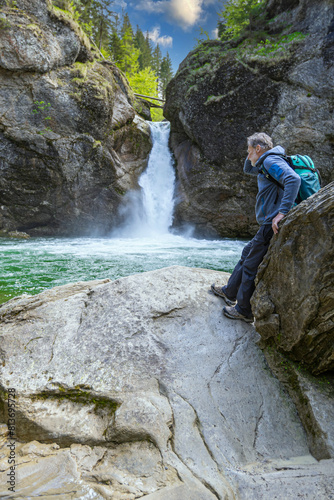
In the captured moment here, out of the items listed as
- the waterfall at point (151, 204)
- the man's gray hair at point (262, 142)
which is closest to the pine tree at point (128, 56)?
the waterfall at point (151, 204)

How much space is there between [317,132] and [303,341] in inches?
537

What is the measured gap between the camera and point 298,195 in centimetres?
284

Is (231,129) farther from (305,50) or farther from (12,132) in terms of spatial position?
(12,132)

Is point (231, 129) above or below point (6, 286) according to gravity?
above

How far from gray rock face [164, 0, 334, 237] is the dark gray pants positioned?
40.4 feet

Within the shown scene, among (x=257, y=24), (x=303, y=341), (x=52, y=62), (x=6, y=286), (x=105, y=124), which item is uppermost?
(x=257, y=24)

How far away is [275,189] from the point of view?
2.98 m

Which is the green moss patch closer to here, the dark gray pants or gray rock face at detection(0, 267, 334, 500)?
gray rock face at detection(0, 267, 334, 500)

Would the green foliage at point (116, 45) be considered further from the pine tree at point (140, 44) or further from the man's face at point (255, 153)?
the man's face at point (255, 153)

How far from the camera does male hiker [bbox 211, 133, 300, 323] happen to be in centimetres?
266

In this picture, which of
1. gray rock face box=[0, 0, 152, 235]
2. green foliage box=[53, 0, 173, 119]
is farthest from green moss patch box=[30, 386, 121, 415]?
green foliage box=[53, 0, 173, 119]

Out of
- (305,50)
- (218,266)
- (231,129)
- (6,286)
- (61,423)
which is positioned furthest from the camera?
(231,129)

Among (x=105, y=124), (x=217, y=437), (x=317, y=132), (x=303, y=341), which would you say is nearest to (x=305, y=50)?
(x=317, y=132)

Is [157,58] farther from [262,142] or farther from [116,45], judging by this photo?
[262,142]
